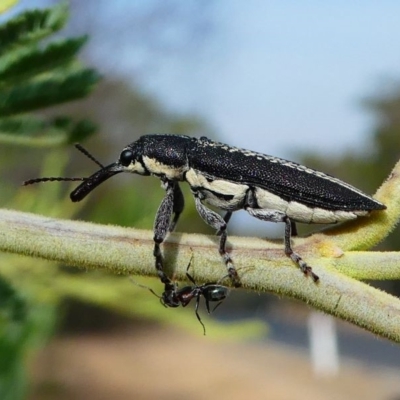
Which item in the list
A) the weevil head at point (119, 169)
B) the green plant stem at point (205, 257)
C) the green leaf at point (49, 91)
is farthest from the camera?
the weevil head at point (119, 169)

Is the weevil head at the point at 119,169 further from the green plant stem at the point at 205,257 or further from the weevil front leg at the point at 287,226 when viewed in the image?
the green plant stem at the point at 205,257

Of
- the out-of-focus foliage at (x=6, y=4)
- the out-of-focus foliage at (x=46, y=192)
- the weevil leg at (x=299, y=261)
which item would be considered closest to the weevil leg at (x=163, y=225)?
the out-of-focus foliage at (x=46, y=192)

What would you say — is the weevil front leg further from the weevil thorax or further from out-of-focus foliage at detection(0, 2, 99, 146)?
out-of-focus foliage at detection(0, 2, 99, 146)

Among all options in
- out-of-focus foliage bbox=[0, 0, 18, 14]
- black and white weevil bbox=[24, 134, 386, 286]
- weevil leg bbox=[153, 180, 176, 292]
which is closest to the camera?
weevil leg bbox=[153, 180, 176, 292]

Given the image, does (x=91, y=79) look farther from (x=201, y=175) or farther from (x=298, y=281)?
(x=298, y=281)

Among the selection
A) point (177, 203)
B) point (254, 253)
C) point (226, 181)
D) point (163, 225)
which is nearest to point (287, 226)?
point (163, 225)

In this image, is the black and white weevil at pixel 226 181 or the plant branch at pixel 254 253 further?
the black and white weevil at pixel 226 181

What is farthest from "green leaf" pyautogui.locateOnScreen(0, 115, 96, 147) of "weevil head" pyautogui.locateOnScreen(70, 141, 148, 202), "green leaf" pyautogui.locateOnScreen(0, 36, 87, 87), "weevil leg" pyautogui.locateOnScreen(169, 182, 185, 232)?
"weevil leg" pyautogui.locateOnScreen(169, 182, 185, 232)

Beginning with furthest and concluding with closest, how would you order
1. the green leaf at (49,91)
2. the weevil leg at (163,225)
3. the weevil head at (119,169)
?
1. the weevil head at (119,169)
2. the green leaf at (49,91)
3. the weevil leg at (163,225)
